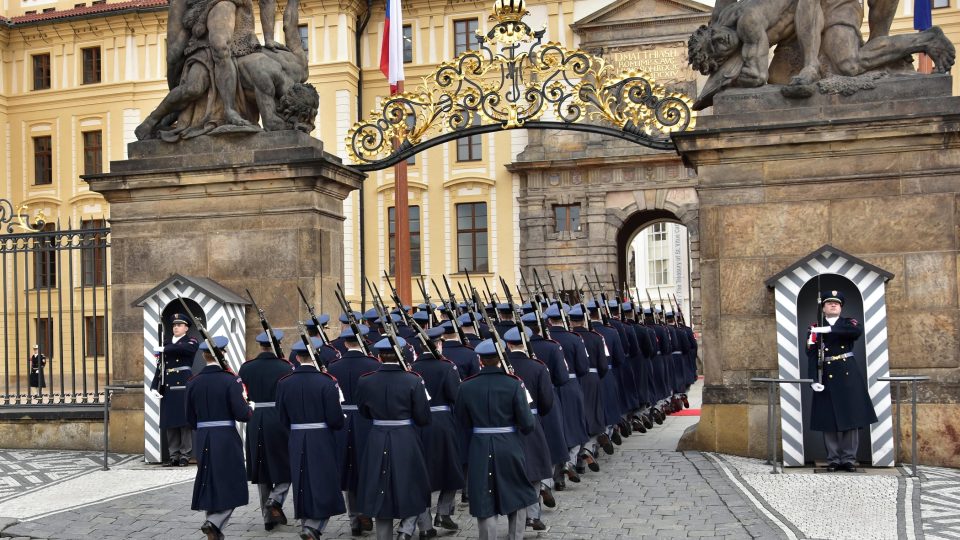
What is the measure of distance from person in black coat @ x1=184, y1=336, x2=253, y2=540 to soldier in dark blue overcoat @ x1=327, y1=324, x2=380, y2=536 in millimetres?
812

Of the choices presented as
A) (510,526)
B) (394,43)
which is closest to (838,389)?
(510,526)

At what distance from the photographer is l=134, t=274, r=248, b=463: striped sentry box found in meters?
13.0

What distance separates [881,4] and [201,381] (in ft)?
26.7

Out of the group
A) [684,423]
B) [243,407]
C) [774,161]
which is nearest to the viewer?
[243,407]

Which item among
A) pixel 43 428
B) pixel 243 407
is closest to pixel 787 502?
pixel 243 407

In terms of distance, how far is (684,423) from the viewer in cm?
1861

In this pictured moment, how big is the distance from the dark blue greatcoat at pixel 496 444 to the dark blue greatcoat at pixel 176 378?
5256 millimetres

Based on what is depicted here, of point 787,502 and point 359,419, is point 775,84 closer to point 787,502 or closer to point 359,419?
point 787,502

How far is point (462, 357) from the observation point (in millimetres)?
10758

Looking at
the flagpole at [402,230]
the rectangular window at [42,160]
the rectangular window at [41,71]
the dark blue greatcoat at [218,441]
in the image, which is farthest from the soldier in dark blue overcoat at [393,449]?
the rectangular window at [41,71]

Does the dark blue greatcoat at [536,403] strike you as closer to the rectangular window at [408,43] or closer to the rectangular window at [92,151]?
the rectangular window at [408,43]

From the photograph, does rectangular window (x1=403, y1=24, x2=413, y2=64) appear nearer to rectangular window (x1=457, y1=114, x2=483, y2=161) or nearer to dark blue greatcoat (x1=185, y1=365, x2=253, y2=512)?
rectangular window (x1=457, y1=114, x2=483, y2=161)

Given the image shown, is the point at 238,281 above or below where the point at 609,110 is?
below

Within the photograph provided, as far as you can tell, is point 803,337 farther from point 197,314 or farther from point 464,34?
point 464,34
